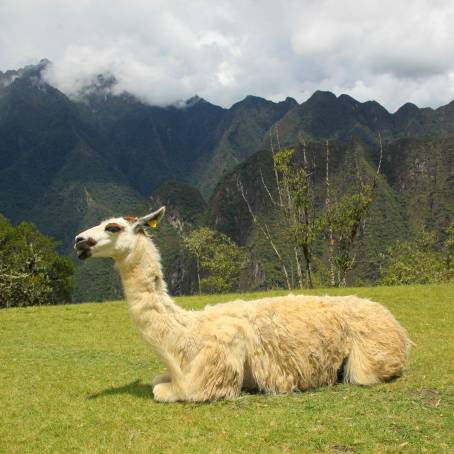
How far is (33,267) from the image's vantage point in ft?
123

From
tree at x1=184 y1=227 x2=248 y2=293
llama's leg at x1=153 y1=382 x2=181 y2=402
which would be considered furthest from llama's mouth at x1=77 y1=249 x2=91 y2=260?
tree at x1=184 y1=227 x2=248 y2=293

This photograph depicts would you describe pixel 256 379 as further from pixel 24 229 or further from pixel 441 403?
pixel 24 229

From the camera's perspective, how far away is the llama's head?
5.71 meters

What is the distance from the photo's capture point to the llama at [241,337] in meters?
5.78

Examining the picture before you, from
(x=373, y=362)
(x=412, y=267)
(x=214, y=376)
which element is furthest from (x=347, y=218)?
(x=214, y=376)

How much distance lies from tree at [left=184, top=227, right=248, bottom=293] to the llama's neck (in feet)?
116

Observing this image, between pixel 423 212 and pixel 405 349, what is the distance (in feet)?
437

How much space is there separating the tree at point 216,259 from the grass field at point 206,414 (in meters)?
33.6

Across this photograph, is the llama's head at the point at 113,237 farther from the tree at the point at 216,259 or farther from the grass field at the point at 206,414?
the tree at the point at 216,259

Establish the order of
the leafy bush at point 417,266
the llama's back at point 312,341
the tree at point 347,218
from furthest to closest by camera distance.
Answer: the leafy bush at point 417,266
the tree at point 347,218
the llama's back at point 312,341

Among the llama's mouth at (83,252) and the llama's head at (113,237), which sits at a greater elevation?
the llama's head at (113,237)

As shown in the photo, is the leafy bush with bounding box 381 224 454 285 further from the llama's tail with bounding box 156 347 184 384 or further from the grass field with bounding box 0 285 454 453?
the llama's tail with bounding box 156 347 184 384

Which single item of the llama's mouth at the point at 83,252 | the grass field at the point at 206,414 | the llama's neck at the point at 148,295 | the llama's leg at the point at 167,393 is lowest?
the grass field at the point at 206,414

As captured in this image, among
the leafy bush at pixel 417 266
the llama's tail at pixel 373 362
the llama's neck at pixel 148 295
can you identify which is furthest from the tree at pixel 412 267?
the llama's neck at pixel 148 295
